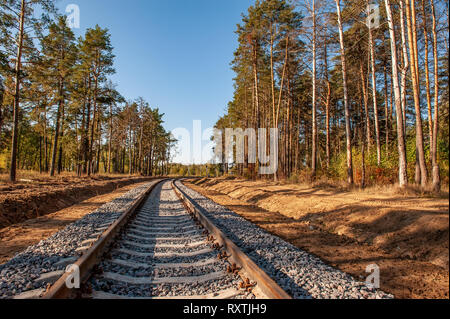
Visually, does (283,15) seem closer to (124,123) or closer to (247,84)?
(247,84)

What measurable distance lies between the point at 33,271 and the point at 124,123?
43.6 metres

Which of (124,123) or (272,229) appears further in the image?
(124,123)

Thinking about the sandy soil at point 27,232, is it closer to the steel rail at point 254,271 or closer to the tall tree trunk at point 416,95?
the steel rail at point 254,271

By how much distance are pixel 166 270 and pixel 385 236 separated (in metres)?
4.59

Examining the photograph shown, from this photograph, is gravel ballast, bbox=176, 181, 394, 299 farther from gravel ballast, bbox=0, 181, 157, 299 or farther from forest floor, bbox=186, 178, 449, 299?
gravel ballast, bbox=0, 181, 157, 299

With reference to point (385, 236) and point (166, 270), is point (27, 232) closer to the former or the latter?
point (166, 270)

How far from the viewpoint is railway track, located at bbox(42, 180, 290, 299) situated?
9.16ft

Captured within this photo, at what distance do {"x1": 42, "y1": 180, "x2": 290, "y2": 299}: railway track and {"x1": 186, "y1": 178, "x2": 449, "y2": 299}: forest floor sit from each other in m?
1.73

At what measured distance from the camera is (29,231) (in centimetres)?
595

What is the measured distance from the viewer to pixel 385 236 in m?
5.24

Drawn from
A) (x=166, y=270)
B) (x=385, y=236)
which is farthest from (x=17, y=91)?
(x=385, y=236)

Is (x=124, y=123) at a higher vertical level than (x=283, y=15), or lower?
lower
